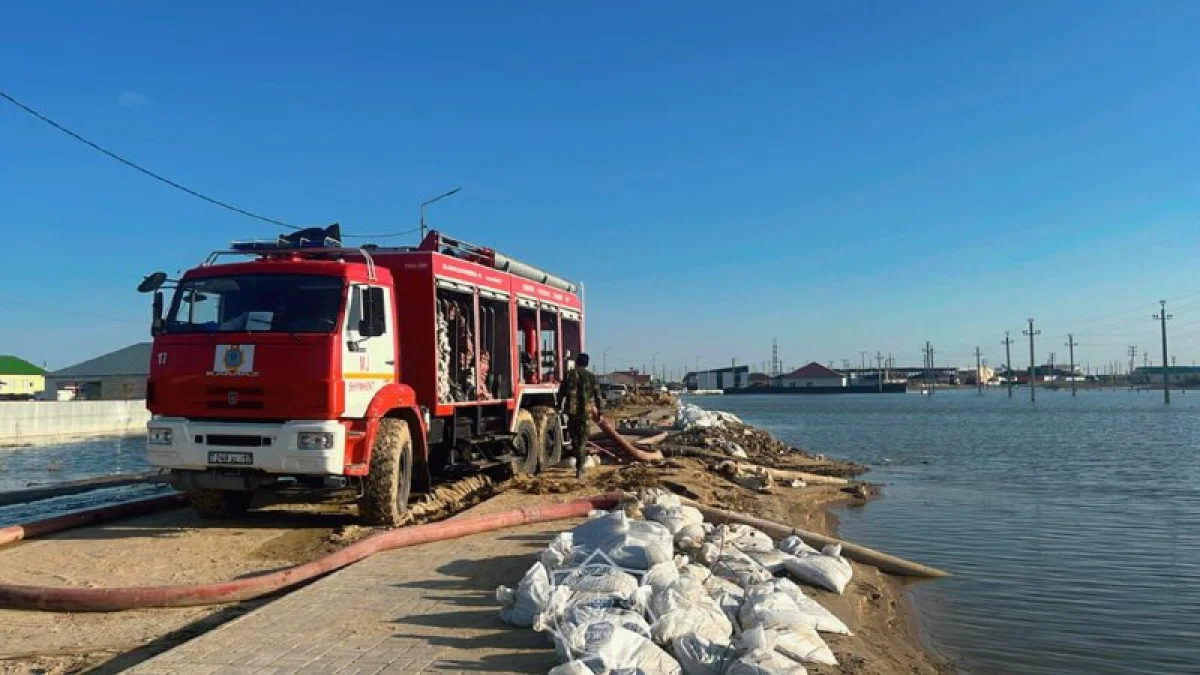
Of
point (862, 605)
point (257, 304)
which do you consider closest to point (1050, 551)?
point (862, 605)

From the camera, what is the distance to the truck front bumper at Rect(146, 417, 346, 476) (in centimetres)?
874

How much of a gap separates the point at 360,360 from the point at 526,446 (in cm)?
567

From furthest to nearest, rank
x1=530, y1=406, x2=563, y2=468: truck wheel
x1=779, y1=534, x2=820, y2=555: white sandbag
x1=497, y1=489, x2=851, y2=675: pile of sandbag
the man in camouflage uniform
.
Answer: x1=530, y1=406, x2=563, y2=468: truck wheel < the man in camouflage uniform < x1=779, y1=534, x2=820, y2=555: white sandbag < x1=497, y1=489, x2=851, y2=675: pile of sandbag

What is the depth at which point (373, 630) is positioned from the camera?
5445 millimetres

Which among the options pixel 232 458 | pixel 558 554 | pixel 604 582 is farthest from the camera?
pixel 232 458

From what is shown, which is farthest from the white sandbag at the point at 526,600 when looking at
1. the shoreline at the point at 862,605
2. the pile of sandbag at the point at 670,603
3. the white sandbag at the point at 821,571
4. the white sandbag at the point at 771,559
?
the white sandbag at the point at 821,571

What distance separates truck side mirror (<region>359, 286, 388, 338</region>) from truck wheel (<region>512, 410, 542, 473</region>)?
4738mm

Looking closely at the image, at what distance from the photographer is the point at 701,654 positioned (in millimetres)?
4863

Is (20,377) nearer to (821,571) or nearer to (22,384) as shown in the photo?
(22,384)

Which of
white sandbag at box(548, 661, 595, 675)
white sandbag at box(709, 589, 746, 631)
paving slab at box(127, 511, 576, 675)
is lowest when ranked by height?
white sandbag at box(709, 589, 746, 631)

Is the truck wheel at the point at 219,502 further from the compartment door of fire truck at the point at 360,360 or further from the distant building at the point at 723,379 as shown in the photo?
the distant building at the point at 723,379

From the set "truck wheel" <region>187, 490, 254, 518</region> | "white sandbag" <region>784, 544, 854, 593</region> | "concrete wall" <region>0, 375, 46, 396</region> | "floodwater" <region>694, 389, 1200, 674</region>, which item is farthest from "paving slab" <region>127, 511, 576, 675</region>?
"concrete wall" <region>0, 375, 46, 396</region>

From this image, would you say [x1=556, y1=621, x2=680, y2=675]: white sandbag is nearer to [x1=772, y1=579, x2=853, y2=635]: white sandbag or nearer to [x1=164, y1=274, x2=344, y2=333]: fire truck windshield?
[x1=772, y1=579, x2=853, y2=635]: white sandbag

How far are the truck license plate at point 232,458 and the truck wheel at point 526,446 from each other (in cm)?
562
